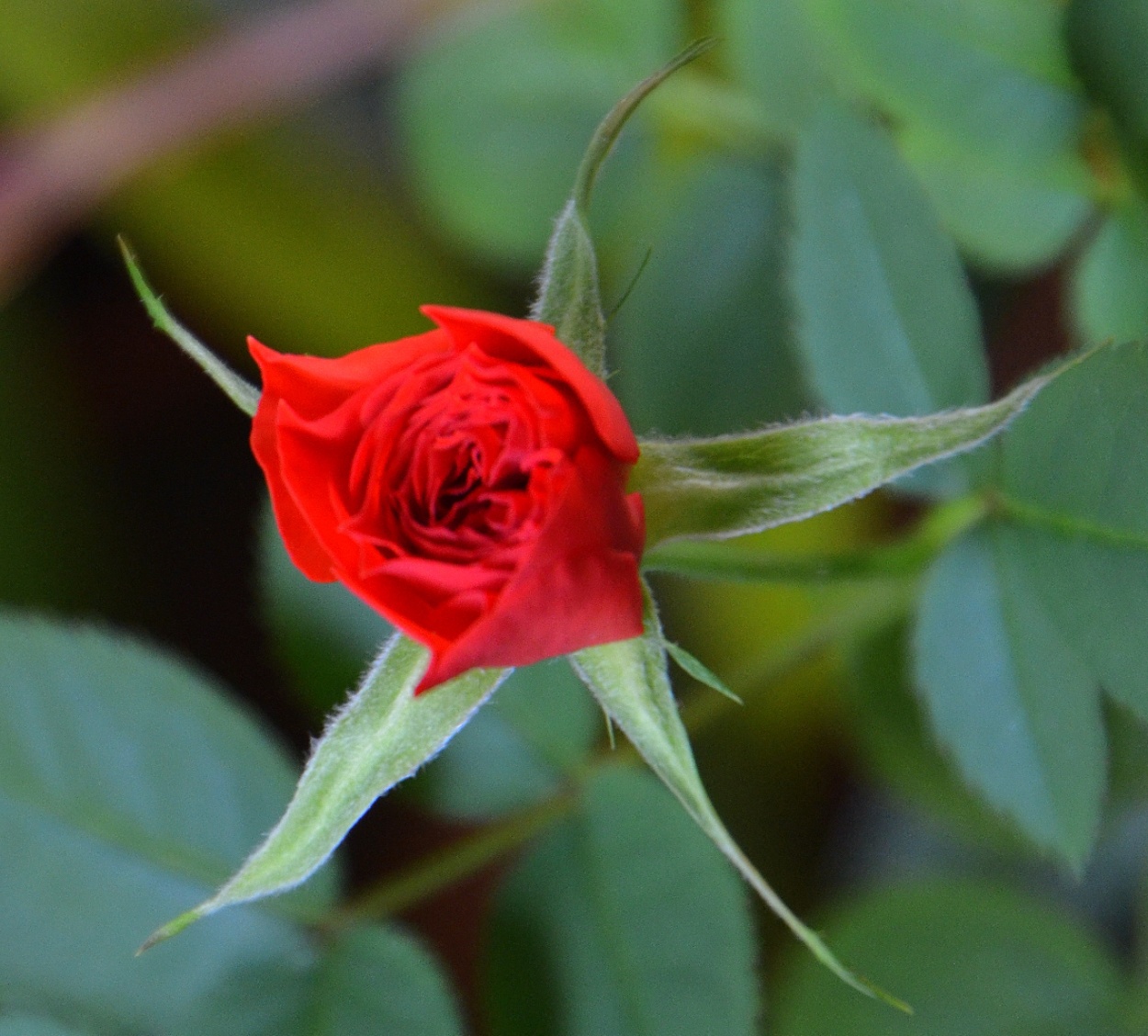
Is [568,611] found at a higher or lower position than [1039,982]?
higher

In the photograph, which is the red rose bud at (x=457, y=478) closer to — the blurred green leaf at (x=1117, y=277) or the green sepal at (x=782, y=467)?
the green sepal at (x=782, y=467)

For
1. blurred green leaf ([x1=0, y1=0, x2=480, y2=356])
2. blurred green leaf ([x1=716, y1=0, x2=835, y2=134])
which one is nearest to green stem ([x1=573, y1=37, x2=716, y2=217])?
blurred green leaf ([x1=716, y1=0, x2=835, y2=134])

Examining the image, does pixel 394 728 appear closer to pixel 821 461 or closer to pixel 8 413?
pixel 821 461

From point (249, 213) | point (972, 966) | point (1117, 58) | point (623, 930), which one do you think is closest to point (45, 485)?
point (249, 213)

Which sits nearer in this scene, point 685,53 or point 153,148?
point 685,53

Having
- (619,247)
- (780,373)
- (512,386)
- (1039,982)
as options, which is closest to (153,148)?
(619,247)
